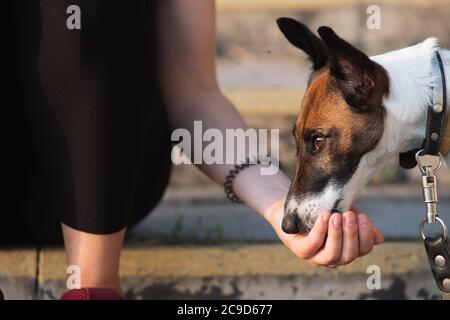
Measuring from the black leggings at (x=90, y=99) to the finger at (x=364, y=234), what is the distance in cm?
46

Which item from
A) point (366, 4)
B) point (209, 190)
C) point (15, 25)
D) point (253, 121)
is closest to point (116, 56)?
point (15, 25)

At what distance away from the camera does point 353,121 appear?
1830 mm

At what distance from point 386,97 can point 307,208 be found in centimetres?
29

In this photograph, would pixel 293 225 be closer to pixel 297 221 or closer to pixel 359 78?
pixel 297 221

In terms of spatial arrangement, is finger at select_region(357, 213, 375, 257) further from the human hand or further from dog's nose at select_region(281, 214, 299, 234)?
dog's nose at select_region(281, 214, 299, 234)

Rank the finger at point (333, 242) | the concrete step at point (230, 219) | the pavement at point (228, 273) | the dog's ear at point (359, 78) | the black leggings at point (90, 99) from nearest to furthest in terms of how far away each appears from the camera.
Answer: the finger at point (333, 242), the black leggings at point (90, 99), the dog's ear at point (359, 78), the pavement at point (228, 273), the concrete step at point (230, 219)

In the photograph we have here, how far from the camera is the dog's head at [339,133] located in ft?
5.95

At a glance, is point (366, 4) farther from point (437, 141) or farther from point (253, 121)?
point (437, 141)

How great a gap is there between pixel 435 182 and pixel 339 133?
0.78ft

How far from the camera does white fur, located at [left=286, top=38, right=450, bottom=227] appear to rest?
1.80 meters

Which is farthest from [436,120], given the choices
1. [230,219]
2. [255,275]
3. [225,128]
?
[230,219]

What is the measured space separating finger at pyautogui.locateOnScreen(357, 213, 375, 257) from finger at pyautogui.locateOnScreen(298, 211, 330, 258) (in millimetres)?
62

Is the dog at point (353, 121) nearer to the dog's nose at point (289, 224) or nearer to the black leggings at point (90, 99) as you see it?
the dog's nose at point (289, 224)

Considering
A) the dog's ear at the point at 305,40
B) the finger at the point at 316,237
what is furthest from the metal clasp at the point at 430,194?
the dog's ear at the point at 305,40
